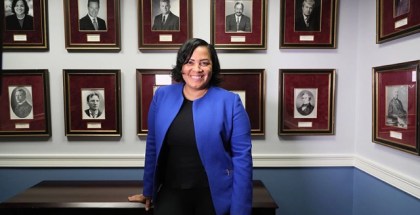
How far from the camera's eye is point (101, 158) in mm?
1889

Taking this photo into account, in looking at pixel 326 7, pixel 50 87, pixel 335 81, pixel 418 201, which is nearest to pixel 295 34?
pixel 326 7

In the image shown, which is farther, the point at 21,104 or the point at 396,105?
the point at 21,104

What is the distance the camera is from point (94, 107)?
1.86m

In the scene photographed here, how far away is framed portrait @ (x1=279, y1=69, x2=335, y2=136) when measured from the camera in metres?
1.86

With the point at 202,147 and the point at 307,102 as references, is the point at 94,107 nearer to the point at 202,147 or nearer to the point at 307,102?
the point at 202,147

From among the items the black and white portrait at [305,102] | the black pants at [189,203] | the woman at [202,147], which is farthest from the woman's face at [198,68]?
the black and white portrait at [305,102]

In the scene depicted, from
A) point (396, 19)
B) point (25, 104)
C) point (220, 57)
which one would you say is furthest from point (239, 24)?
point (25, 104)

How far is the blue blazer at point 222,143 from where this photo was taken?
1.21 m

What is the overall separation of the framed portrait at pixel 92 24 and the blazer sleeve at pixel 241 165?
1045mm

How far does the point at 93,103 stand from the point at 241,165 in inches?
45.3

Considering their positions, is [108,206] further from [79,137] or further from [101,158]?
[79,137]

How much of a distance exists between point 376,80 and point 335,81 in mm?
264

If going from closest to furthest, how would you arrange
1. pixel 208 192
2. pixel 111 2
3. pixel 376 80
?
pixel 208 192
pixel 376 80
pixel 111 2

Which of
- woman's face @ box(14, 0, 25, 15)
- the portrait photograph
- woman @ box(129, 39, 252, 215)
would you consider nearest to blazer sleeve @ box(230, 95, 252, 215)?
woman @ box(129, 39, 252, 215)
